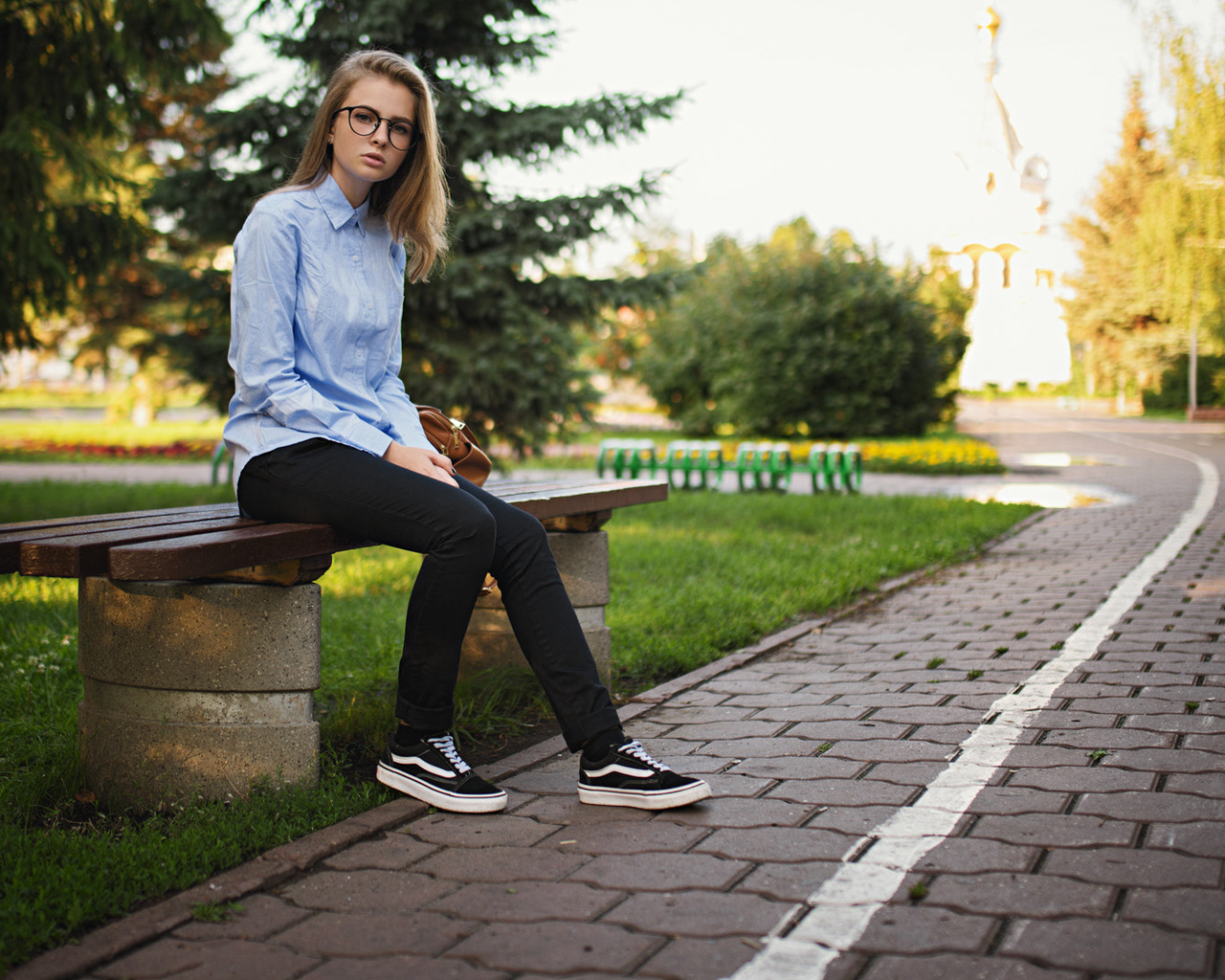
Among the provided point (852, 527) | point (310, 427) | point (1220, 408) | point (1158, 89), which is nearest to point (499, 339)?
point (852, 527)

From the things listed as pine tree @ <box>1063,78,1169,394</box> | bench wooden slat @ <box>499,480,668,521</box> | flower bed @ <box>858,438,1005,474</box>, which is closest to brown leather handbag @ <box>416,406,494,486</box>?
bench wooden slat @ <box>499,480,668,521</box>

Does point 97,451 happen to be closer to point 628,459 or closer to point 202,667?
point 628,459

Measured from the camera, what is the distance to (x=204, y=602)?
3.18 metres

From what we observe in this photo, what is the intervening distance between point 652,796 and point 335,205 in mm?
1960

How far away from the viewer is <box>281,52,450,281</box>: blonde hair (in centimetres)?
347

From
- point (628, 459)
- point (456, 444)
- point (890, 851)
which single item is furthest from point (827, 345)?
point (890, 851)

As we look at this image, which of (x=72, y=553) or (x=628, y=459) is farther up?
(x=72, y=553)

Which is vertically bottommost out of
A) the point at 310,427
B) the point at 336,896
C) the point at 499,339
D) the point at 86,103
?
the point at 336,896

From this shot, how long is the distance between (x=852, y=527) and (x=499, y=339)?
4.16 m

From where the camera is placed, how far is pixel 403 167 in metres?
3.66

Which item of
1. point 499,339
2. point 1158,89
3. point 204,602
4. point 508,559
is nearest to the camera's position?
point 204,602

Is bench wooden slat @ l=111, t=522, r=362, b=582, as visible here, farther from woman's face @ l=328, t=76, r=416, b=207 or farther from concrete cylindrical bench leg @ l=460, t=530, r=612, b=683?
concrete cylindrical bench leg @ l=460, t=530, r=612, b=683

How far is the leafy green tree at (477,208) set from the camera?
11.8m

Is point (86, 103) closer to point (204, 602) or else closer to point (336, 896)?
point (204, 602)
